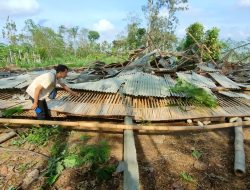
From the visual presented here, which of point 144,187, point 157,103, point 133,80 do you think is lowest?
point 144,187

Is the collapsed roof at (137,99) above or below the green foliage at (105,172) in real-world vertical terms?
above

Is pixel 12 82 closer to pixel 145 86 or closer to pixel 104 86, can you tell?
pixel 104 86

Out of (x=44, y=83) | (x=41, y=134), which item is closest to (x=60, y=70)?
(x=44, y=83)

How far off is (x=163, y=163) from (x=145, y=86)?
1988 millimetres

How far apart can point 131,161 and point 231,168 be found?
4.47ft

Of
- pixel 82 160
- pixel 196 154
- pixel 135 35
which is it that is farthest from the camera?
pixel 135 35

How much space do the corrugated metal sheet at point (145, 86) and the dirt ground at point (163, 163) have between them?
865 mm

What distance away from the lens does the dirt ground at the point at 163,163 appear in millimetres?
2949

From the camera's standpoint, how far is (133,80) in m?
5.23

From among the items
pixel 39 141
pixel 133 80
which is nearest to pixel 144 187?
pixel 39 141

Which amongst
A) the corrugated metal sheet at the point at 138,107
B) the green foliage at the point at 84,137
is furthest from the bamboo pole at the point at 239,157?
the green foliage at the point at 84,137

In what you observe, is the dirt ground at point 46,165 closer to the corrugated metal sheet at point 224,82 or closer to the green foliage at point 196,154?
the green foliage at point 196,154

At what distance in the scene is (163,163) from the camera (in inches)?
131

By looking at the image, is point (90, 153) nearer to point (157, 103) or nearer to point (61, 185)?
point (61, 185)
